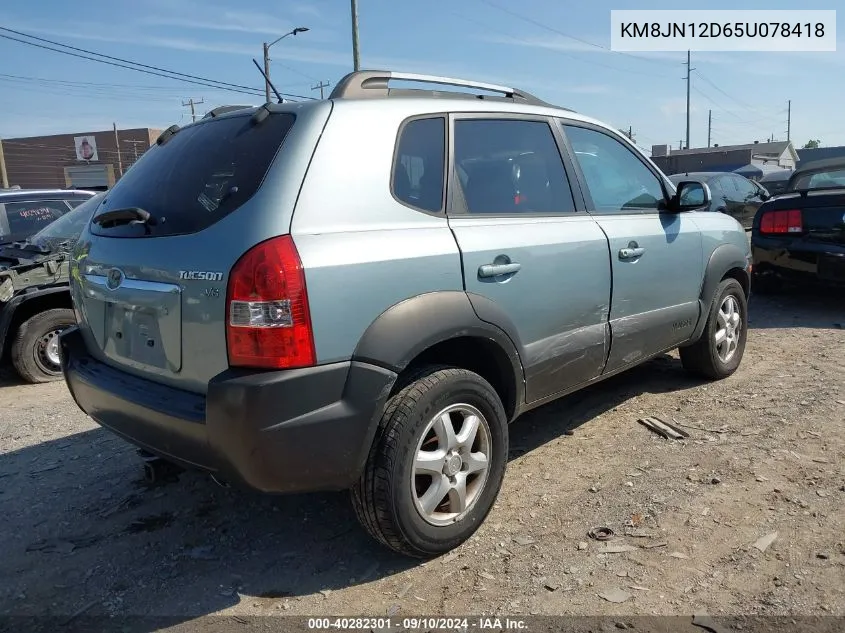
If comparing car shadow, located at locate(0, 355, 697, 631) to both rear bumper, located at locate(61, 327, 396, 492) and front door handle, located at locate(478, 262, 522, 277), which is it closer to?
rear bumper, located at locate(61, 327, 396, 492)

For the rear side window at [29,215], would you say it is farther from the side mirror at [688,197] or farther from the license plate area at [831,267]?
the license plate area at [831,267]

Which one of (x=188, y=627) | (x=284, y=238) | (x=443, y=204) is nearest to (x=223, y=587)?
(x=188, y=627)

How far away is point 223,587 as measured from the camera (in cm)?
275

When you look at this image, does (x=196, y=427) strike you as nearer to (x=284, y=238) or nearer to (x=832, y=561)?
(x=284, y=238)

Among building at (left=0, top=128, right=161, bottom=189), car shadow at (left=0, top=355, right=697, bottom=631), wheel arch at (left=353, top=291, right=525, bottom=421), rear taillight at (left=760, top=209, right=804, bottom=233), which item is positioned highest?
building at (left=0, top=128, right=161, bottom=189)

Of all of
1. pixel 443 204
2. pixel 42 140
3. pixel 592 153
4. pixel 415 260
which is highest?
pixel 42 140

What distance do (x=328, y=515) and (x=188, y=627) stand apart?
0.91m

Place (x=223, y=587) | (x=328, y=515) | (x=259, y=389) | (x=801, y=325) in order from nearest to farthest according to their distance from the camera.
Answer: (x=259, y=389) → (x=223, y=587) → (x=328, y=515) → (x=801, y=325)

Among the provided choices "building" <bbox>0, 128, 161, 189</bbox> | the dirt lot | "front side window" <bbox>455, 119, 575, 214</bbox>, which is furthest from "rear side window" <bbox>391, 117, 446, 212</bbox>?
"building" <bbox>0, 128, 161, 189</bbox>

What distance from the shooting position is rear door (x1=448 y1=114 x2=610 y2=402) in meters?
2.96

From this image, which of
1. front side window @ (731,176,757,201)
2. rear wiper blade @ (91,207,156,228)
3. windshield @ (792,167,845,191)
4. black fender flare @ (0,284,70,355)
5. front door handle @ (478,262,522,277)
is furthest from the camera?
front side window @ (731,176,757,201)

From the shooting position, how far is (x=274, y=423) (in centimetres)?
228

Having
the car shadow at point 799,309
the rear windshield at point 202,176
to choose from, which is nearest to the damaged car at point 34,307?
the rear windshield at point 202,176

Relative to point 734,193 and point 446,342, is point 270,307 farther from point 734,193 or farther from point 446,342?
point 734,193
